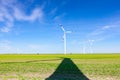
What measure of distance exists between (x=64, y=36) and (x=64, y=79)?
75.1 m

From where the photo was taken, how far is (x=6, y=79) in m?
18.3

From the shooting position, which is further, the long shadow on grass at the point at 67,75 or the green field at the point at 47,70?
the green field at the point at 47,70

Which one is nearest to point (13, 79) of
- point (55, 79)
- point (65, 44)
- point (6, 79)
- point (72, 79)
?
point (6, 79)

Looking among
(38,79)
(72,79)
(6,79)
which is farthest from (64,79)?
(6,79)

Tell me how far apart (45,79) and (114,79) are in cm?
556

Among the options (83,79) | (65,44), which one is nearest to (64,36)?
(65,44)

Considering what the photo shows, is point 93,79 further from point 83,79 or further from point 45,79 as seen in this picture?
point 45,79

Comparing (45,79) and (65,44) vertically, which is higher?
(65,44)

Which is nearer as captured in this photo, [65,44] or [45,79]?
[45,79]

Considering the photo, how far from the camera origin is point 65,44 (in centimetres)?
9056

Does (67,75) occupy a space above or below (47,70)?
below

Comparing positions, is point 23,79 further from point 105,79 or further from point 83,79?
point 105,79

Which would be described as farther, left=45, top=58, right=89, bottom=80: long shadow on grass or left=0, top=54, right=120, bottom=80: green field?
left=0, top=54, right=120, bottom=80: green field

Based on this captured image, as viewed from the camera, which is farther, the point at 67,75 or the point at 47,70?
the point at 47,70
